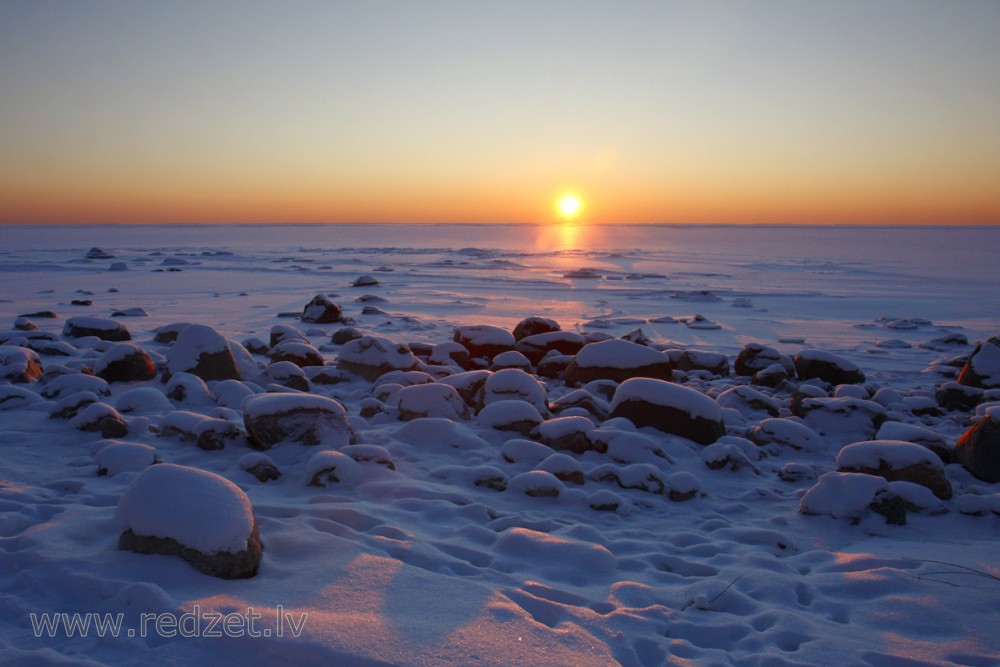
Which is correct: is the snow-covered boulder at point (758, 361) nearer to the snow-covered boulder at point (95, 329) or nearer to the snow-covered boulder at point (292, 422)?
the snow-covered boulder at point (292, 422)

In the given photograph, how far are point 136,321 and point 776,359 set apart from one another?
33.2 ft

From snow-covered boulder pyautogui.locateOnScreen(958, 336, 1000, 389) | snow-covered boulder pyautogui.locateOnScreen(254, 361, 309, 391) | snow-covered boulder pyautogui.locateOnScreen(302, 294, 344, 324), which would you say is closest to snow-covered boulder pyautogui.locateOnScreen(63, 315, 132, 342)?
snow-covered boulder pyautogui.locateOnScreen(302, 294, 344, 324)

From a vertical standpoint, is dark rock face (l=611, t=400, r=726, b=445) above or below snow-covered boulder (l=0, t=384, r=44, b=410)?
below

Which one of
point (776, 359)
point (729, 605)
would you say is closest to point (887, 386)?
point (776, 359)

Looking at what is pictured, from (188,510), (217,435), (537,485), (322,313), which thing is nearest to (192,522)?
(188,510)

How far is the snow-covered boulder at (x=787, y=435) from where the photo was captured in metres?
5.82

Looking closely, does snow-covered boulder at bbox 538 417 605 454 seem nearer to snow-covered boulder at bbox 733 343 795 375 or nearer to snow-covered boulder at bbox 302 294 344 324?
snow-covered boulder at bbox 733 343 795 375

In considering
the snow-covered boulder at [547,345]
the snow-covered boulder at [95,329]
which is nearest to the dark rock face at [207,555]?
the snow-covered boulder at [547,345]

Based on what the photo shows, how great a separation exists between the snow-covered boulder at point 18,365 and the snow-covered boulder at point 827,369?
8343 millimetres

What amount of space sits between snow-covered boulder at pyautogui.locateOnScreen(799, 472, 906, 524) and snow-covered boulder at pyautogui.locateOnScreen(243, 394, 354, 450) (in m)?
3.24

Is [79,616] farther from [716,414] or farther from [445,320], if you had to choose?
[445,320]

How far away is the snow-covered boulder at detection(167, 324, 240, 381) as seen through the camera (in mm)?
7102

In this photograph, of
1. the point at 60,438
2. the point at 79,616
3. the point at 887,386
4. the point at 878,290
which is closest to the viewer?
the point at 79,616

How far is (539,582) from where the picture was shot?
3.32 meters
